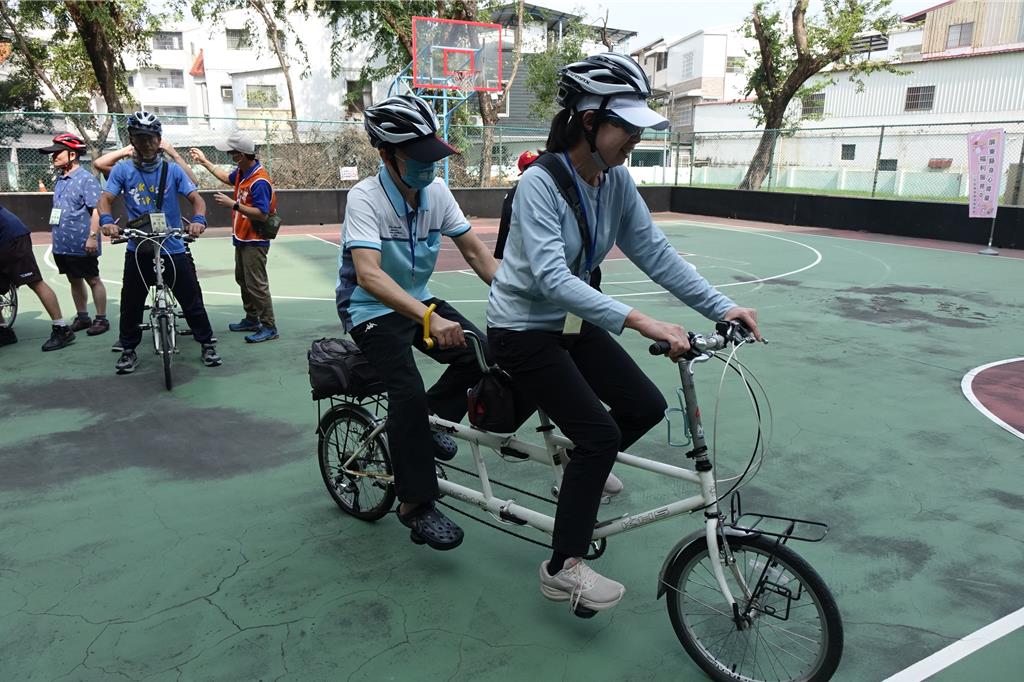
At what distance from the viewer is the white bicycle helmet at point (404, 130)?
313cm

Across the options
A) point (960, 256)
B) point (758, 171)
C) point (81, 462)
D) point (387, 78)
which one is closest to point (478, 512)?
point (81, 462)

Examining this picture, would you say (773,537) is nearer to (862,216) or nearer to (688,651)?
(688,651)

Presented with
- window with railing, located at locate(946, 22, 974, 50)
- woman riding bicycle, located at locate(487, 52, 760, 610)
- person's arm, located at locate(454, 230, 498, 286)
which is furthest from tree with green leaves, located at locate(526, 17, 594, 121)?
woman riding bicycle, located at locate(487, 52, 760, 610)

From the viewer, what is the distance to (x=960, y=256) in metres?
14.1

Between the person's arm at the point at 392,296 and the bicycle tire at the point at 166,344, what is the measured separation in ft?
11.3

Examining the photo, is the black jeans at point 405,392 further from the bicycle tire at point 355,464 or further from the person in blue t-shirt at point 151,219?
the person in blue t-shirt at point 151,219

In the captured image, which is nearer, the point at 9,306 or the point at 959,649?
the point at 959,649

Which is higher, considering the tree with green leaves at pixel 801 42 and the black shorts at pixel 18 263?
the tree with green leaves at pixel 801 42

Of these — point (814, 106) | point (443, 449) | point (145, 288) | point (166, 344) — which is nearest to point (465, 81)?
point (145, 288)

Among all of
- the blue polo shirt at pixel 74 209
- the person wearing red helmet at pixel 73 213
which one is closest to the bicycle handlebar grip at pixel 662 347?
the person wearing red helmet at pixel 73 213

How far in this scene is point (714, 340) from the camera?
2.50 meters

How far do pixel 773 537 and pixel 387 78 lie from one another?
33.6 m

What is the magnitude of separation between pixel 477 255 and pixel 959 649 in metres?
2.55

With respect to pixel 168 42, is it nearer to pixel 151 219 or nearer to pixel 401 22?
pixel 401 22
